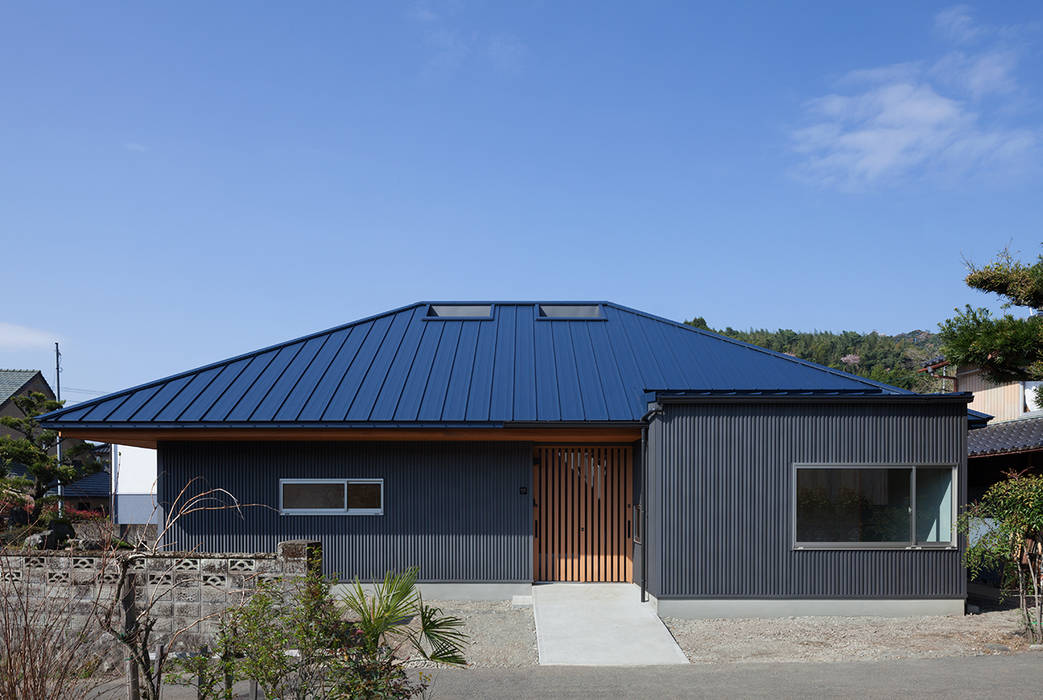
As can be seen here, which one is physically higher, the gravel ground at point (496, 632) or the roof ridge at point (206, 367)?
the roof ridge at point (206, 367)

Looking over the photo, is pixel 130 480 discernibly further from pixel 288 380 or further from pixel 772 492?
pixel 772 492

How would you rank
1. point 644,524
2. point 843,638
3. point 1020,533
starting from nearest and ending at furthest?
point 1020,533, point 843,638, point 644,524

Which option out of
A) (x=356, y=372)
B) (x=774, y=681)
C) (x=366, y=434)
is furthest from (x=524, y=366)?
(x=774, y=681)

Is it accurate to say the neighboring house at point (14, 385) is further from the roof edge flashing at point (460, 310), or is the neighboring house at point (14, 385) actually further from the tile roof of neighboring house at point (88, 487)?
the roof edge flashing at point (460, 310)

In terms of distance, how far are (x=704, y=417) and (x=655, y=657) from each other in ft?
11.3

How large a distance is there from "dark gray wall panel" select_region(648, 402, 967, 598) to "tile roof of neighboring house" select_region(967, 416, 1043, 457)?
3.41 metres

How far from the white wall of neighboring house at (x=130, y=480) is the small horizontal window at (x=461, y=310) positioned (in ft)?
41.4

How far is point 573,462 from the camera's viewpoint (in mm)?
13422

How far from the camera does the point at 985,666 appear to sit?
834cm

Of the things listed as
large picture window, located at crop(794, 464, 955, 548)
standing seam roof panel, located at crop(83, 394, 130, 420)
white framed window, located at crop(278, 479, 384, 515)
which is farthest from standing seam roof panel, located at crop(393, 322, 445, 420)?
large picture window, located at crop(794, 464, 955, 548)

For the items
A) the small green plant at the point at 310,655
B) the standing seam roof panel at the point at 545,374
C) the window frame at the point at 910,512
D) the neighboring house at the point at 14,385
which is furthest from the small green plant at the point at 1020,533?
the neighboring house at the point at 14,385

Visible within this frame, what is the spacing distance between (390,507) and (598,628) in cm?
403

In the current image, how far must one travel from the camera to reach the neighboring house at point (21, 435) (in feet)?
102

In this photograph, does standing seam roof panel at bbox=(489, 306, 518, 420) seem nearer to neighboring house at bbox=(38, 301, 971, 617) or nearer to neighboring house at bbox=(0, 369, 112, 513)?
neighboring house at bbox=(38, 301, 971, 617)
